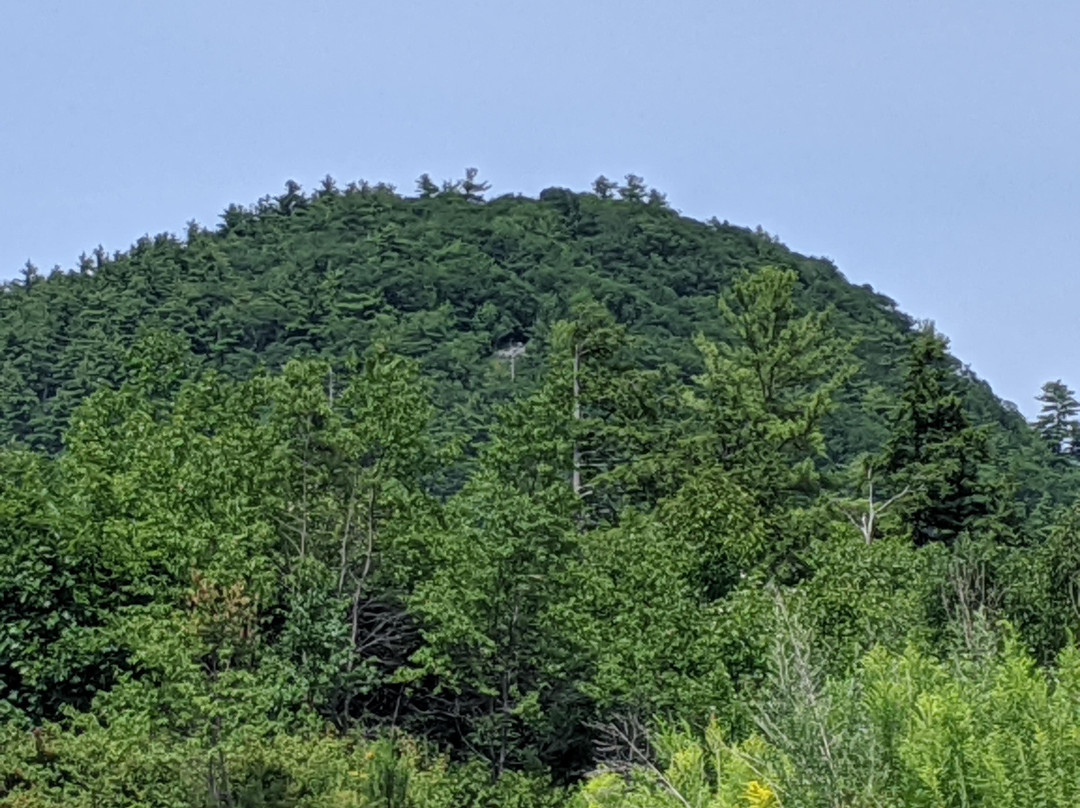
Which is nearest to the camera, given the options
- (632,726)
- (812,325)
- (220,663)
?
(220,663)

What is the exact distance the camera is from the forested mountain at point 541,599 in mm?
11086

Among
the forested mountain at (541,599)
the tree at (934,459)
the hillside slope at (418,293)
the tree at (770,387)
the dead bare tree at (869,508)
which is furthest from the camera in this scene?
the hillside slope at (418,293)

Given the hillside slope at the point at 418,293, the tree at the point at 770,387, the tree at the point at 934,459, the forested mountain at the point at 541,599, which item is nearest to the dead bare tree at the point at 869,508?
the forested mountain at the point at 541,599

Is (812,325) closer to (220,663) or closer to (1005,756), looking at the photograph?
(220,663)

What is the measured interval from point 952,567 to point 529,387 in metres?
40.9

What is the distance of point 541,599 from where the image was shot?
85.3 ft

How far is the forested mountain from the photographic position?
11086 mm

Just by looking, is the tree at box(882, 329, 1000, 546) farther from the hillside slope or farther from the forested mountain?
the hillside slope

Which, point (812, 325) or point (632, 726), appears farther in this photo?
point (812, 325)

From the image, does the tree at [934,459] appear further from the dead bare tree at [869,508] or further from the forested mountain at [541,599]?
the dead bare tree at [869,508]

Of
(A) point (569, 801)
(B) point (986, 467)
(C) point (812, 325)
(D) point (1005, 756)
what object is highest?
(C) point (812, 325)

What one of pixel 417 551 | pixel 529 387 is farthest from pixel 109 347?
pixel 417 551

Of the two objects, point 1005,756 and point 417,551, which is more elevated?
point 417,551

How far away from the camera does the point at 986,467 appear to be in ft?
136
